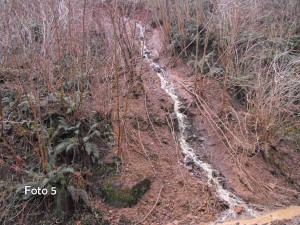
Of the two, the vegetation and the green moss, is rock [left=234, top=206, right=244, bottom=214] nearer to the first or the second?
the vegetation

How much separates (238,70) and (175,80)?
118cm

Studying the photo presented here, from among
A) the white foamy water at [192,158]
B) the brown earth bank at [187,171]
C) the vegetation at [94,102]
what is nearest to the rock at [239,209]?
the white foamy water at [192,158]

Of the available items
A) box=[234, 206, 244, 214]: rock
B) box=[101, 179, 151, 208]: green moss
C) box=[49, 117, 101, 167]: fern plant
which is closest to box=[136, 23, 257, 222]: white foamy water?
box=[234, 206, 244, 214]: rock

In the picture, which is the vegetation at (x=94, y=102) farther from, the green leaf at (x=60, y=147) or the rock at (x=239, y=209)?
the rock at (x=239, y=209)

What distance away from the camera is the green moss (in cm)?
340

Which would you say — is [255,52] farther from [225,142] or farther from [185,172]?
[185,172]

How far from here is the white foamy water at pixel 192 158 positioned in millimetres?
3547

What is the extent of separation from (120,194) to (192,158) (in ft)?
4.40

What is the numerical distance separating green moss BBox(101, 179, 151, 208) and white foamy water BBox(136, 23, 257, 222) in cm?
98

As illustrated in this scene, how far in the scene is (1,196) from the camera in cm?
301

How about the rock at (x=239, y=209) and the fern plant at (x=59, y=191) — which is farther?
the rock at (x=239, y=209)

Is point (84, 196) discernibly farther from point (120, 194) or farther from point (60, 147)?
point (60, 147)

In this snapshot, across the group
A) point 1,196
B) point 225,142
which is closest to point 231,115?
point 225,142

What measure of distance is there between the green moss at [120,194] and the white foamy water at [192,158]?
980 mm
